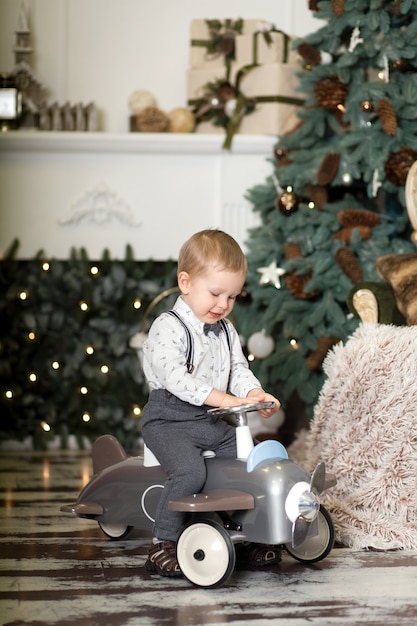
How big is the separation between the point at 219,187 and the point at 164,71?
66 cm

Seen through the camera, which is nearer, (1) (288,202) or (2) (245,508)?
(2) (245,508)

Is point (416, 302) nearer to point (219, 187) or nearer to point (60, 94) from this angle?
point (219, 187)

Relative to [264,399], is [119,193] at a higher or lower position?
higher

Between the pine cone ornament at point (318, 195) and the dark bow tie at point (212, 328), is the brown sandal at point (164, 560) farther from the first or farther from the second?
the pine cone ornament at point (318, 195)

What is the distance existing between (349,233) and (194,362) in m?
1.73

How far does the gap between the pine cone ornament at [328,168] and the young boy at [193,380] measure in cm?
169

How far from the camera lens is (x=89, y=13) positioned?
4.79m

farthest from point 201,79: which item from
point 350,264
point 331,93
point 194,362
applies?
point 194,362

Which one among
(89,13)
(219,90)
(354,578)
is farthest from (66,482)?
(89,13)

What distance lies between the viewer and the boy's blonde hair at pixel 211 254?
2.42 metres

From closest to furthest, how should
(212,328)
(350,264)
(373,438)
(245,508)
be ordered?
1. (245,508)
2. (212,328)
3. (373,438)
4. (350,264)

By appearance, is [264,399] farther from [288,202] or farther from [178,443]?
[288,202]

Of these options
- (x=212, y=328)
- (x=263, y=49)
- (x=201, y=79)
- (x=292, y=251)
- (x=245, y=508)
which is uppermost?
(x=263, y=49)

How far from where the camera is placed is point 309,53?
421cm
